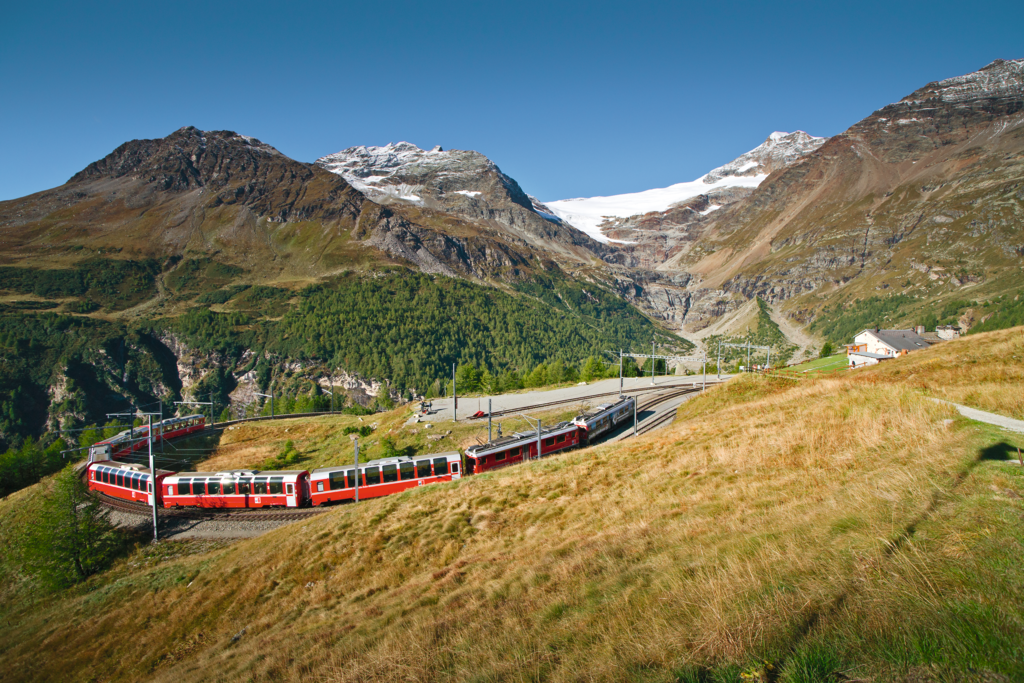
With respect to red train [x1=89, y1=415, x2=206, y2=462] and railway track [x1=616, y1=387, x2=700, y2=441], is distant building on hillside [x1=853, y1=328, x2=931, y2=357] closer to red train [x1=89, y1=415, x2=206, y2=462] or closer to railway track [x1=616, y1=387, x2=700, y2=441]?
railway track [x1=616, y1=387, x2=700, y2=441]

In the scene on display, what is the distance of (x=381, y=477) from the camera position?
28.6 meters

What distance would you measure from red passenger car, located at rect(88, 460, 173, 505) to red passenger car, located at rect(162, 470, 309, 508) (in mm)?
2088

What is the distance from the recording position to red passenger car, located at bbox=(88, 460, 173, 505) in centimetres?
3116

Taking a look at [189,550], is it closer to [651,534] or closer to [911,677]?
[651,534]

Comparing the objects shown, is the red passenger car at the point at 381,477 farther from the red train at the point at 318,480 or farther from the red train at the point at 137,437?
the red train at the point at 137,437

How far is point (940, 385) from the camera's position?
19.4 m

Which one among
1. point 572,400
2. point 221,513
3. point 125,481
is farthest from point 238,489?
point 572,400

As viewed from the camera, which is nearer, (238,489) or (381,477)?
(381,477)

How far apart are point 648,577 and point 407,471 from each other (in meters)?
24.0

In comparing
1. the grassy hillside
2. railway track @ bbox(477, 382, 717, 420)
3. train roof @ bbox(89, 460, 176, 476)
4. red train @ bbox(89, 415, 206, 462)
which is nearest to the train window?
the grassy hillside

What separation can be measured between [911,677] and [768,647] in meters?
1.15

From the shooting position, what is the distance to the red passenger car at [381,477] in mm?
28422

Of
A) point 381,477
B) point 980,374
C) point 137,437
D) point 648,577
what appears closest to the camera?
point 648,577

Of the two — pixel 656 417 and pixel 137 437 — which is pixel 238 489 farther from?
pixel 656 417
